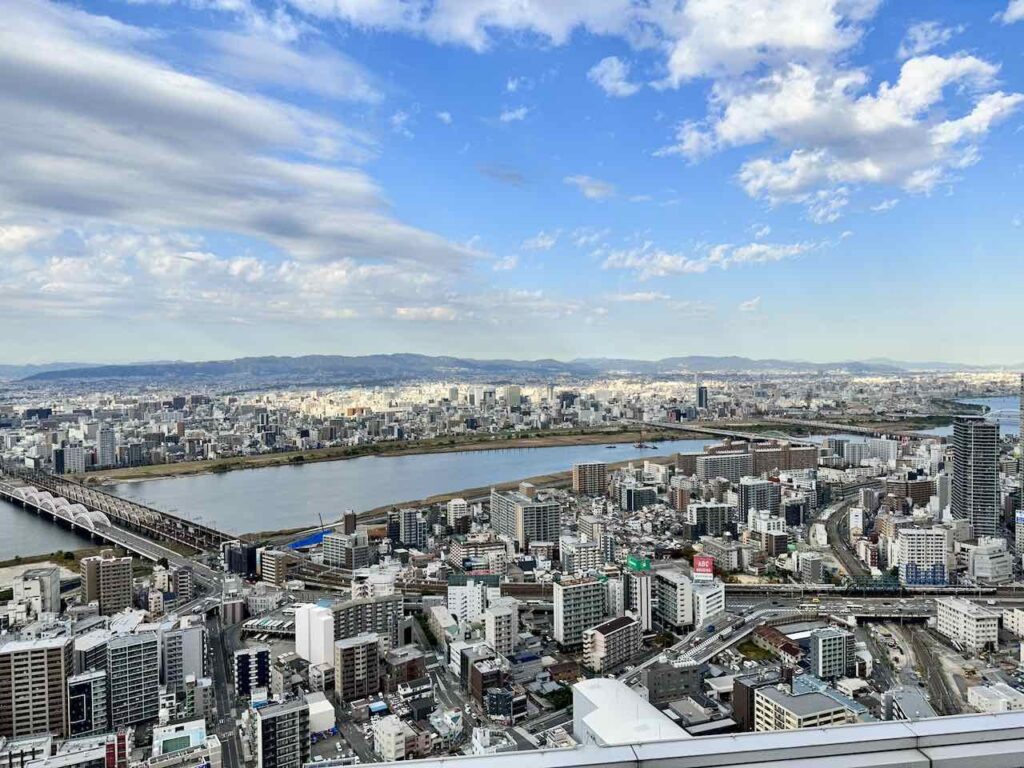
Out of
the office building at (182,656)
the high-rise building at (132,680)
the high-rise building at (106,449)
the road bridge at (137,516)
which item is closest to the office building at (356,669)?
the office building at (182,656)

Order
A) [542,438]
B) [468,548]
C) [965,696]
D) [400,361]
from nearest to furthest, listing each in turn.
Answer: [965,696], [468,548], [542,438], [400,361]

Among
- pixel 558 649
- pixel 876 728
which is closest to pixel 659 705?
pixel 558 649

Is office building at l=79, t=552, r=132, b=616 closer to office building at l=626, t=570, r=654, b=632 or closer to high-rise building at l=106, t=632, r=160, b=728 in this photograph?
high-rise building at l=106, t=632, r=160, b=728

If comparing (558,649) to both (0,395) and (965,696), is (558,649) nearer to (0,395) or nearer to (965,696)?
(965,696)

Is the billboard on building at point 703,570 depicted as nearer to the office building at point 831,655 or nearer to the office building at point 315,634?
the office building at point 831,655

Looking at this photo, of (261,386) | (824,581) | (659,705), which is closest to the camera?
(659,705)

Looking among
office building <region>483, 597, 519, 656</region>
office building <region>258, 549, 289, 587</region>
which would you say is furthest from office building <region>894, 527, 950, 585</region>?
office building <region>258, 549, 289, 587</region>
